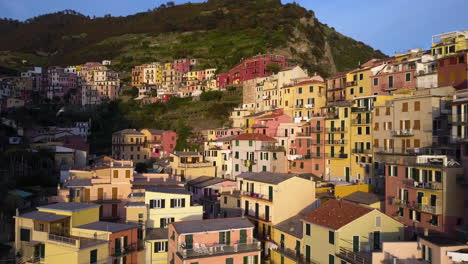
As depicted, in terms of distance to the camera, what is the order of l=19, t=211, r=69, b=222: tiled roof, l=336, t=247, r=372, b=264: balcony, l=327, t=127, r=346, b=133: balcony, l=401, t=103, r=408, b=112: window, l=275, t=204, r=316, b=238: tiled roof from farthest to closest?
l=327, t=127, r=346, b=133: balcony < l=401, t=103, r=408, b=112: window < l=275, t=204, r=316, b=238: tiled roof < l=19, t=211, r=69, b=222: tiled roof < l=336, t=247, r=372, b=264: balcony

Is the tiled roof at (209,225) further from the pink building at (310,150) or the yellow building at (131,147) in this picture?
the yellow building at (131,147)

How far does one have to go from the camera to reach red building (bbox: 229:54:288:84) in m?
79.2

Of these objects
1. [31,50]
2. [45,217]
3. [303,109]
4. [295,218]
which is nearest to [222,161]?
[303,109]

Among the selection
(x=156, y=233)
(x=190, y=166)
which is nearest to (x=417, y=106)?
(x=156, y=233)

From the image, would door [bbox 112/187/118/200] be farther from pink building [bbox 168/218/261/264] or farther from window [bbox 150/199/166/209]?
pink building [bbox 168/218/261/264]

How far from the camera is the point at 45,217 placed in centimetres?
2781

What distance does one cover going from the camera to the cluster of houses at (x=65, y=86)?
104 metres

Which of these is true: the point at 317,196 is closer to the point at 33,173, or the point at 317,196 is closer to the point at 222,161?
the point at 222,161

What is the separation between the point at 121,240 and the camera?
89.3 ft

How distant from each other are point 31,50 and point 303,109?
502 feet

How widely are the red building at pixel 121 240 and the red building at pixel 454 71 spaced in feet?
104

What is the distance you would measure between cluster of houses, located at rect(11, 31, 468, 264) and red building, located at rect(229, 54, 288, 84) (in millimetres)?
20929

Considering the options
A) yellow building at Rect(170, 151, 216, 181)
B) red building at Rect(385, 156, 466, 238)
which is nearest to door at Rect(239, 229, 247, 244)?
red building at Rect(385, 156, 466, 238)

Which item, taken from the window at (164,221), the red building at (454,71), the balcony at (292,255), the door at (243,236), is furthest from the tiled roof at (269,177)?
the red building at (454,71)
